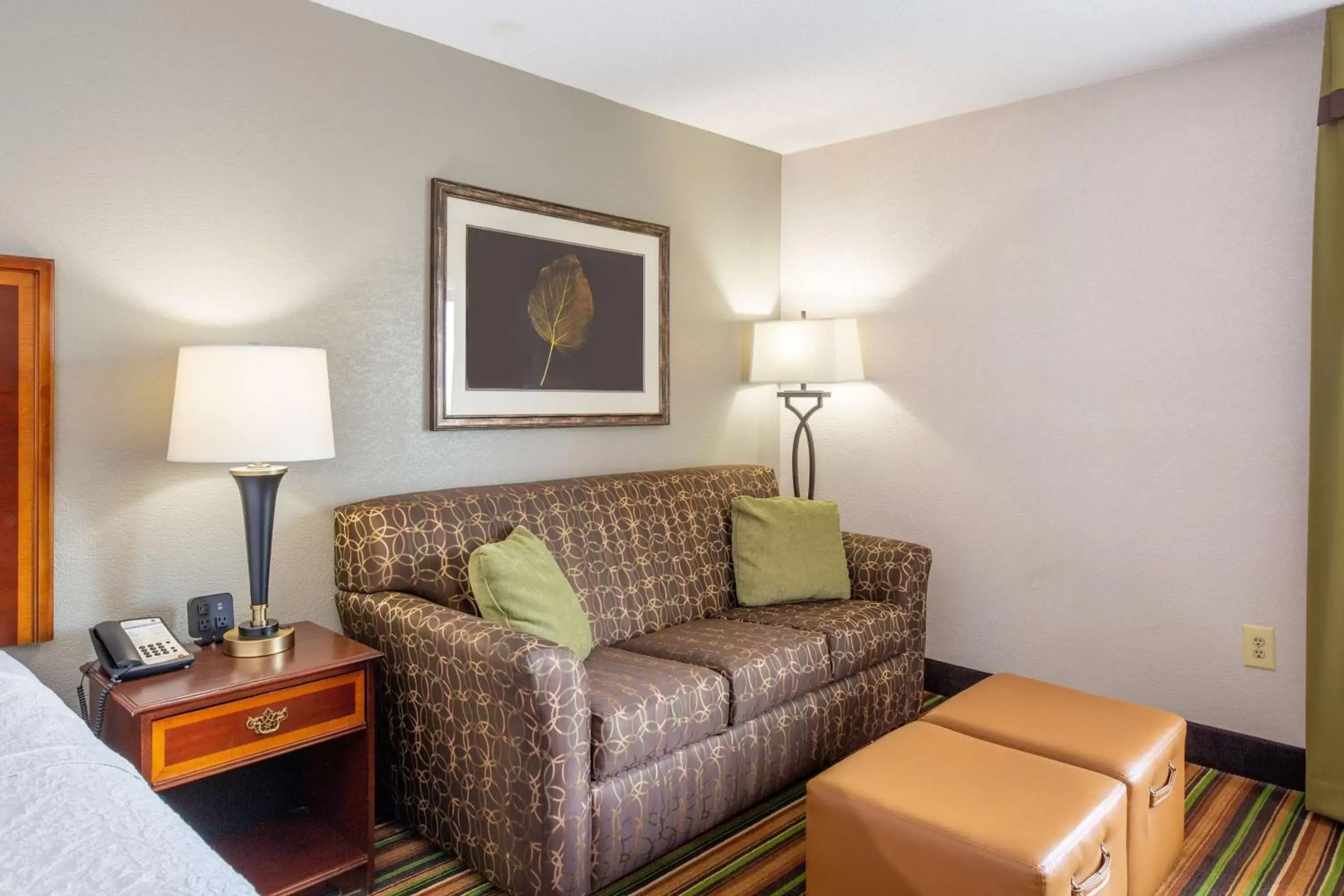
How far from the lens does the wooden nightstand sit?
6.10 ft

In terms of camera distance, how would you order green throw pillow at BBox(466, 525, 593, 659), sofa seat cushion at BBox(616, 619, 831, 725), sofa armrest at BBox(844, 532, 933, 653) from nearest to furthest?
green throw pillow at BBox(466, 525, 593, 659)
sofa seat cushion at BBox(616, 619, 831, 725)
sofa armrest at BBox(844, 532, 933, 653)

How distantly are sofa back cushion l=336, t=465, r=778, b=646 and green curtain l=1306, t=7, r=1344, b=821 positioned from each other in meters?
1.81

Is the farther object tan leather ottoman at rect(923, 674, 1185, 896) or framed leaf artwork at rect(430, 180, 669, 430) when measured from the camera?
framed leaf artwork at rect(430, 180, 669, 430)

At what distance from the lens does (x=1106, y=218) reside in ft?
10.3

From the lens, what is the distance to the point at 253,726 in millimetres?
1972

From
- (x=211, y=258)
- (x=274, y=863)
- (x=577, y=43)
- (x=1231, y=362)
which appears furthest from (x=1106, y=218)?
(x=274, y=863)

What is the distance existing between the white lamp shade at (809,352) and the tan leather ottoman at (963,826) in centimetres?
176

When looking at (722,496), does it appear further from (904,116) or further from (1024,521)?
(904,116)

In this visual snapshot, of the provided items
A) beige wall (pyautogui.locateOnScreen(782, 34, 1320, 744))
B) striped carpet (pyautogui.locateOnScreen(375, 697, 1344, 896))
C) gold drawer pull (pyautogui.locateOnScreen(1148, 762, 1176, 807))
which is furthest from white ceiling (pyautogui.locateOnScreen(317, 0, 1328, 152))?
striped carpet (pyautogui.locateOnScreen(375, 697, 1344, 896))

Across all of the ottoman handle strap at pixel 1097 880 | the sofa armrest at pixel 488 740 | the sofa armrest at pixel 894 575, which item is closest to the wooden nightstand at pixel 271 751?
the sofa armrest at pixel 488 740

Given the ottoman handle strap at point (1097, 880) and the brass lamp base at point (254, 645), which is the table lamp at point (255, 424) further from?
the ottoman handle strap at point (1097, 880)

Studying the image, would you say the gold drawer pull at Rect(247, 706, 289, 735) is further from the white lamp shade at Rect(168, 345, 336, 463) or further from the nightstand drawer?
the white lamp shade at Rect(168, 345, 336, 463)

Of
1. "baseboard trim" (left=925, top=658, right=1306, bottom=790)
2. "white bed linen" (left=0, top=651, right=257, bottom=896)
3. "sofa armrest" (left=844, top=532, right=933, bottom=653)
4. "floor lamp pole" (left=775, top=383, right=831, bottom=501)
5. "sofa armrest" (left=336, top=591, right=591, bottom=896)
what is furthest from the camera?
"floor lamp pole" (left=775, top=383, right=831, bottom=501)

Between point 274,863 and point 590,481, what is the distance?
147 centimetres
